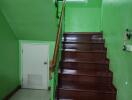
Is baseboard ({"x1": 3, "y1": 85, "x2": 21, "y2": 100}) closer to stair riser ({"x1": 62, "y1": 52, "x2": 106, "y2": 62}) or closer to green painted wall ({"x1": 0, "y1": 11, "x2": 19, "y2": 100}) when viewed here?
green painted wall ({"x1": 0, "y1": 11, "x2": 19, "y2": 100})

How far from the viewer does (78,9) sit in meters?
5.45

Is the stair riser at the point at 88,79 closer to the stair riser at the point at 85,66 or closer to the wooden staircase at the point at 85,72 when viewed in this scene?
the wooden staircase at the point at 85,72

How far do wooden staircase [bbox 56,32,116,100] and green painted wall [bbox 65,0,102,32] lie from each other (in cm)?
105

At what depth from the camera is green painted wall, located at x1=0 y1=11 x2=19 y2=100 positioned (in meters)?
4.57

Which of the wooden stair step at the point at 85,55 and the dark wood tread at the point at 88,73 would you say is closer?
the dark wood tread at the point at 88,73

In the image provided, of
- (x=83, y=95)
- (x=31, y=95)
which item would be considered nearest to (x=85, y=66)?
(x=83, y=95)

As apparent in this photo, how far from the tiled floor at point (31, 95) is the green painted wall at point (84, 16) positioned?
2002mm

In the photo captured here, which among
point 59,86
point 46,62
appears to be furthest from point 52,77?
point 46,62

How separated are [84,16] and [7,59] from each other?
8.16 ft

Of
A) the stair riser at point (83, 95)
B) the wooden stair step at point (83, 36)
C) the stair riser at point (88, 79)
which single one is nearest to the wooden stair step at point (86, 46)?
the wooden stair step at point (83, 36)

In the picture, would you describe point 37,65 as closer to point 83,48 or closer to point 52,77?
point 83,48

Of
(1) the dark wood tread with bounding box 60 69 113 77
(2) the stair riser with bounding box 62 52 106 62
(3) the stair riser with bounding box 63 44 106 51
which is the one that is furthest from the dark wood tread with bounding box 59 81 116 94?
(3) the stair riser with bounding box 63 44 106 51

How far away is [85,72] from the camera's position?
11.8 ft

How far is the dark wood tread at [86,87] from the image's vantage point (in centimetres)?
319
